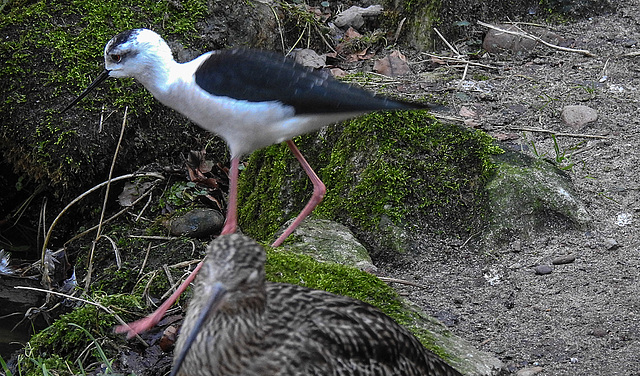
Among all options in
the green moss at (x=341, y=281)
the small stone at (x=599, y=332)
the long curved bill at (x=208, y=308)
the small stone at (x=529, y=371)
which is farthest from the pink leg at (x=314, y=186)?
the long curved bill at (x=208, y=308)

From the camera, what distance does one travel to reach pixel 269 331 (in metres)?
2.60

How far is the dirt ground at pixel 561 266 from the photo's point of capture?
3.70 meters

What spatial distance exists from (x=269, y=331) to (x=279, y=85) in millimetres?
1780

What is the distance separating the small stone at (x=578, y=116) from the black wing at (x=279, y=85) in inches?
75.9

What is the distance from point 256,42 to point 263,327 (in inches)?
169

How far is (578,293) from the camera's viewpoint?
3.99 meters

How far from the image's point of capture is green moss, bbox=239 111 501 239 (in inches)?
179

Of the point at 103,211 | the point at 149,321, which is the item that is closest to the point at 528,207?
the point at 149,321

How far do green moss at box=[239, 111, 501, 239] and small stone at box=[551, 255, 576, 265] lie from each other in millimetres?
504

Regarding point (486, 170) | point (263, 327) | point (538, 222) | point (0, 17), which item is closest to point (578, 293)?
point (538, 222)

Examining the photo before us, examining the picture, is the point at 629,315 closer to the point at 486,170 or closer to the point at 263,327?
the point at 486,170

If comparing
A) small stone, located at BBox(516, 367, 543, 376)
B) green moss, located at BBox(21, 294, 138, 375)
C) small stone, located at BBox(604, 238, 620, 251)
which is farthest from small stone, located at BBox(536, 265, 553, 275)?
green moss, located at BBox(21, 294, 138, 375)

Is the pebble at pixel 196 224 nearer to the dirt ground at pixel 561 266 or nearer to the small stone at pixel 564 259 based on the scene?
the dirt ground at pixel 561 266

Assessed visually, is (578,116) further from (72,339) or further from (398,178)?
(72,339)
